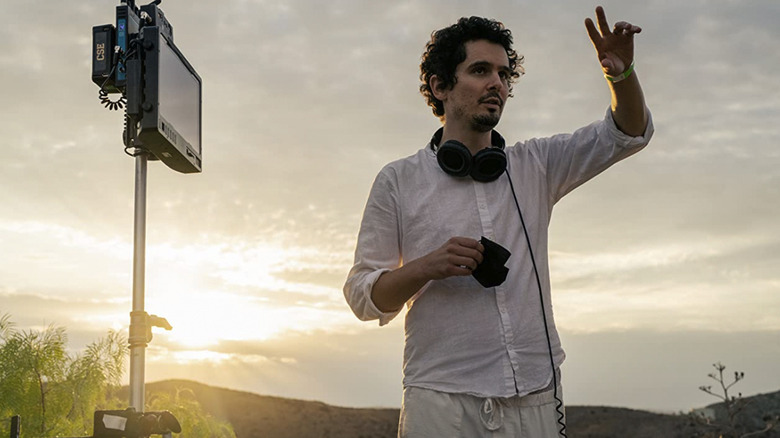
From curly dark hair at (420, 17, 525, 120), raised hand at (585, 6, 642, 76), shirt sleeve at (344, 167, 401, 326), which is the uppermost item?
curly dark hair at (420, 17, 525, 120)

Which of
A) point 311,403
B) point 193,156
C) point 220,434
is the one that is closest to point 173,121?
point 193,156

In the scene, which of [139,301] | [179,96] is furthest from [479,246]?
[179,96]

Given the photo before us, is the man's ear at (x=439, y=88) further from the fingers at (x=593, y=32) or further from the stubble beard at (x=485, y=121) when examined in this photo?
the fingers at (x=593, y=32)

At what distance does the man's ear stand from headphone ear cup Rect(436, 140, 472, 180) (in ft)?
0.98

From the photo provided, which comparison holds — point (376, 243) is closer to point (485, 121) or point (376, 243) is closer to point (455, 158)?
point (455, 158)

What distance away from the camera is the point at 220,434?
761 cm

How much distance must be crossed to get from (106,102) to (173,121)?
37cm

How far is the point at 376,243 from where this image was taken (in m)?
2.39

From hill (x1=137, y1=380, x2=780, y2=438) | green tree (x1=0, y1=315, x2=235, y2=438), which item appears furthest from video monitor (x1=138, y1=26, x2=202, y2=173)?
hill (x1=137, y1=380, x2=780, y2=438)

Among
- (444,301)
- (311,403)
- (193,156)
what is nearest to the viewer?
(444,301)

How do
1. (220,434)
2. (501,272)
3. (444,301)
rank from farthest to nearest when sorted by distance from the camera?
1. (220,434)
2. (444,301)
3. (501,272)

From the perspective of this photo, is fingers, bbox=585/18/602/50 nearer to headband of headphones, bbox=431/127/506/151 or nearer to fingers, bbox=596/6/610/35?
fingers, bbox=596/6/610/35

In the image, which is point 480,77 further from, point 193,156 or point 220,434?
point 220,434

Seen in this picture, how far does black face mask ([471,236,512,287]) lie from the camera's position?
204 cm
